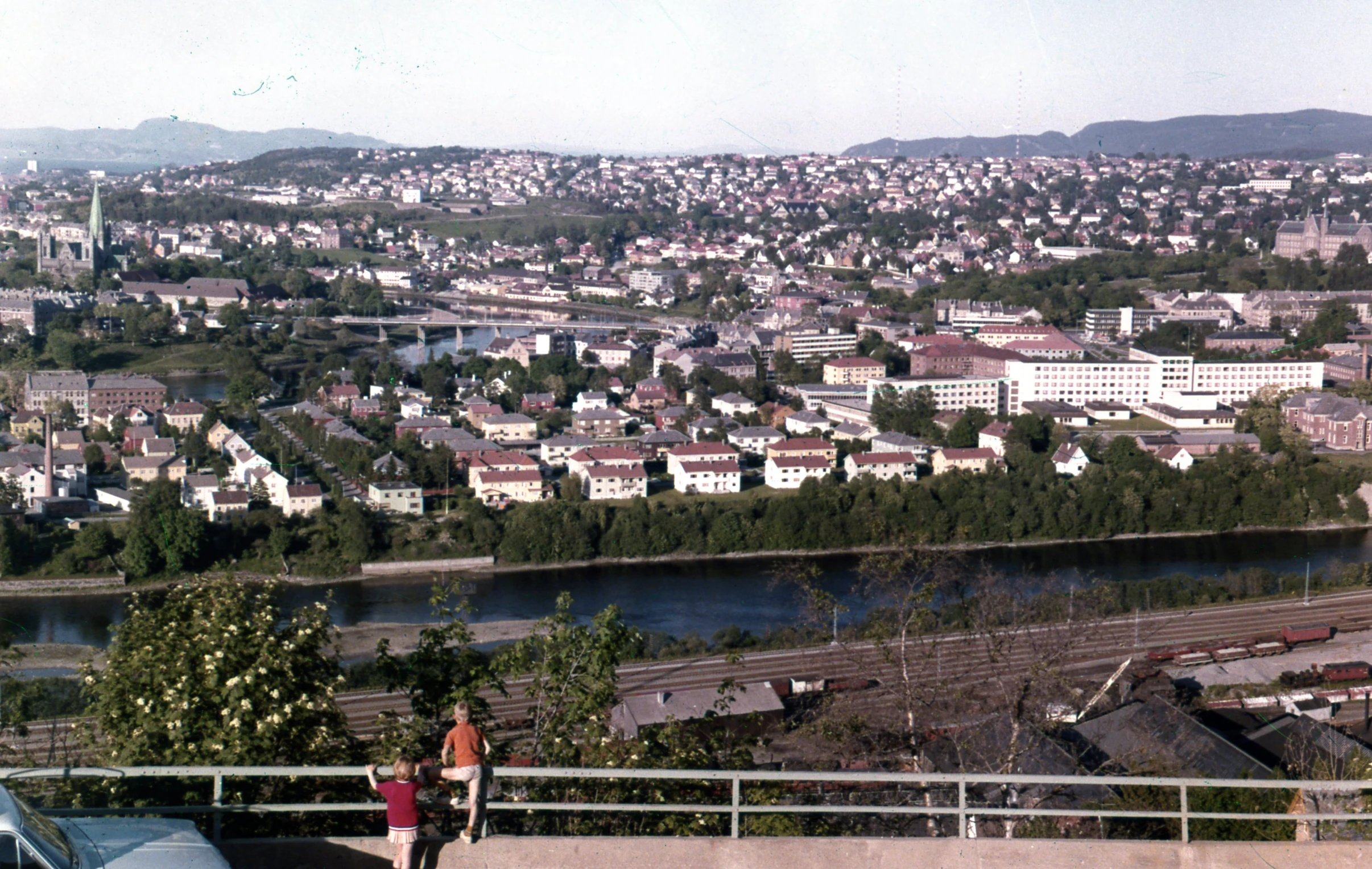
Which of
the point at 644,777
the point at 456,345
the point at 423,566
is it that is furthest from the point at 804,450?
the point at 644,777

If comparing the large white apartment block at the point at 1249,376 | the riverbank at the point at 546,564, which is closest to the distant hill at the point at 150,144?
the riverbank at the point at 546,564

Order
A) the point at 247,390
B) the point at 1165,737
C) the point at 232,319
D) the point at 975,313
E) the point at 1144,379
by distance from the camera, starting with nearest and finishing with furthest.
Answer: the point at 1165,737
the point at 247,390
the point at 1144,379
the point at 232,319
the point at 975,313

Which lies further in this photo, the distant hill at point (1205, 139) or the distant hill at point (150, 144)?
the distant hill at point (1205, 139)

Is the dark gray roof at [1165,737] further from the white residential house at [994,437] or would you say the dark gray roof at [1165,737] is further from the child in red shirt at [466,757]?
the white residential house at [994,437]

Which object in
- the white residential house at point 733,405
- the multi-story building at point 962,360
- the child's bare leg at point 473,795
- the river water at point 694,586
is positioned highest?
the child's bare leg at point 473,795

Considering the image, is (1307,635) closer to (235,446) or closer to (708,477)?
(708,477)

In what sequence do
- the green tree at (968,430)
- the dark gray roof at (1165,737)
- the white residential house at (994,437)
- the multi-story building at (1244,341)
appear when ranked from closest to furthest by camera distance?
the dark gray roof at (1165,737), the white residential house at (994,437), the green tree at (968,430), the multi-story building at (1244,341)

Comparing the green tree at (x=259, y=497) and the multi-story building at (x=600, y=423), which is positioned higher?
the multi-story building at (x=600, y=423)

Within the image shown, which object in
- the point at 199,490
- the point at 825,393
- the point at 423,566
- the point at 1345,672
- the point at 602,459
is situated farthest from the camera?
the point at 825,393
